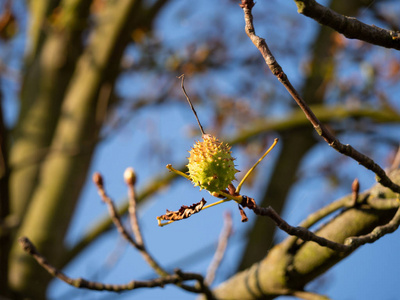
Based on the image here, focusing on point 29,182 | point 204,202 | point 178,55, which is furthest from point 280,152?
point 204,202

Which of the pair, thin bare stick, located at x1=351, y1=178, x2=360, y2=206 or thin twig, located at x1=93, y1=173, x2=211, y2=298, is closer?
thin bare stick, located at x1=351, y1=178, x2=360, y2=206

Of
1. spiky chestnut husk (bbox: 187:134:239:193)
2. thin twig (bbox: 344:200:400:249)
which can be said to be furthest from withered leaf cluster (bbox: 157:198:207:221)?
thin twig (bbox: 344:200:400:249)

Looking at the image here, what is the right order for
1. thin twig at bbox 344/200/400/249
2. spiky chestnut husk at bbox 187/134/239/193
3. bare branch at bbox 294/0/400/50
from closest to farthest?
bare branch at bbox 294/0/400/50 → spiky chestnut husk at bbox 187/134/239/193 → thin twig at bbox 344/200/400/249

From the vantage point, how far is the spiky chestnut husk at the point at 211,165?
2.96ft

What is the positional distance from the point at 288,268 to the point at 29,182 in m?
2.11

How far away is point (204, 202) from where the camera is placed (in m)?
0.88

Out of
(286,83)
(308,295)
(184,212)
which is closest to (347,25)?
(286,83)

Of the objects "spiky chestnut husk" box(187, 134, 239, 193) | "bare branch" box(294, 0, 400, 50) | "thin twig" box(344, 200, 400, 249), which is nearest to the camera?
"bare branch" box(294, 0, 400, 50)

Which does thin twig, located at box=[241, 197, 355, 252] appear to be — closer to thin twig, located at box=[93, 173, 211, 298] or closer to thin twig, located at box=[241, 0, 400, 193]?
thin twig, located at box=[241, 0, 400, 193]

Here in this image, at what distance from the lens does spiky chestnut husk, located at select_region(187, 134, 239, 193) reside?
35.5 inches

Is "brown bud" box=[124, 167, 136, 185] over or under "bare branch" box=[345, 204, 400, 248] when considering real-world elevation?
over

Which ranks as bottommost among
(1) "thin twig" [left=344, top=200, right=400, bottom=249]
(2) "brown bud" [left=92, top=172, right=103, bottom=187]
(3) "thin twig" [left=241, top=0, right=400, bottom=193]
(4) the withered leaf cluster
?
(4) the withered leaf cluster

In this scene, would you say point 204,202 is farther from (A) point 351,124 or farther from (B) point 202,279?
(A) point 351,124

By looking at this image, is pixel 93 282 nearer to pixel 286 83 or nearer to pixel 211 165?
pixel 211 165
